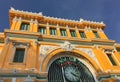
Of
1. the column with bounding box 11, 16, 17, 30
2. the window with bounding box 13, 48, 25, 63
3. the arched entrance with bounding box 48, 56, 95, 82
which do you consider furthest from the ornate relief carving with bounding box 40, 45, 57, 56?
the column with bounding box 11, 16, 17, 30

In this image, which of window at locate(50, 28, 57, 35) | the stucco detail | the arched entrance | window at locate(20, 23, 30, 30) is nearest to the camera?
the arched entrance

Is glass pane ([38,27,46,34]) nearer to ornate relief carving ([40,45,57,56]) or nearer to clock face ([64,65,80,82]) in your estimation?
ornate relief carving ([40,45,57,56])

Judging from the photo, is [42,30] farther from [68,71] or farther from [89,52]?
[68,71]

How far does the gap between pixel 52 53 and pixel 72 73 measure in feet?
11.3

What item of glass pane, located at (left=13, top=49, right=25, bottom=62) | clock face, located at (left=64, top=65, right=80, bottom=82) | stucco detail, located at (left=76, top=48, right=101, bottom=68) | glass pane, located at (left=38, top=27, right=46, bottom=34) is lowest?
clock face, located at (left=64, top=65, right=80, bottom=82)

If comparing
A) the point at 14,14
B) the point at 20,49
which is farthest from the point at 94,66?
the point at 14,14

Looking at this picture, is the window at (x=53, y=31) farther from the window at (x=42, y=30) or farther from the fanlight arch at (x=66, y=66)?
the fanlight arch at (x=66, y=66)

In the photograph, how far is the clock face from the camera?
1744 cm

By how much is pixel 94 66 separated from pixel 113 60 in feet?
10.7

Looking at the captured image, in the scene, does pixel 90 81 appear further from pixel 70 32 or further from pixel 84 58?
pixel 70 32

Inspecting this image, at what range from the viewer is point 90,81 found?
18.0 metres

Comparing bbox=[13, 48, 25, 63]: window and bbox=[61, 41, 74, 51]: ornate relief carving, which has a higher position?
bbox=[61, 41, 74, 51]: ornate relief carving

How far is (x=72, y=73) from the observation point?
17.9 m

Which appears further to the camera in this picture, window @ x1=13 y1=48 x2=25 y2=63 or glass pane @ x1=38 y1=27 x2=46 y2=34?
glass pane @ x1=38 y1=27 x2=46 y2=34
